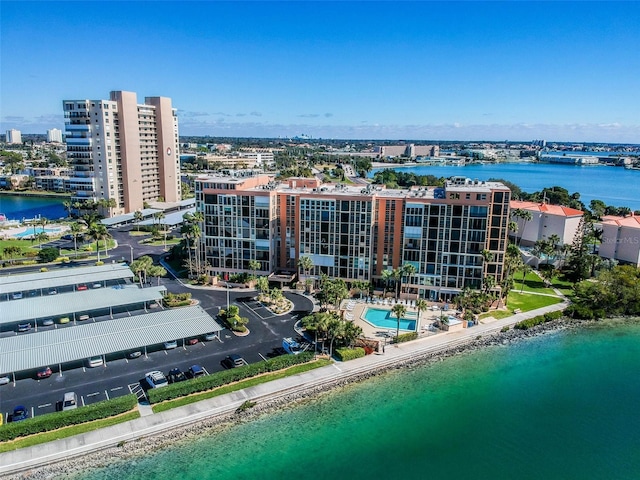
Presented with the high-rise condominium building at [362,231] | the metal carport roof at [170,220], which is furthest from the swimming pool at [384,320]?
the metal carport roof at [170,220]

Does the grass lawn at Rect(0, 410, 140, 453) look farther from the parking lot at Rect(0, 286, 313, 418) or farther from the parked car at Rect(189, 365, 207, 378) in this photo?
the parked car at Rect(189, 365, 207, 378)

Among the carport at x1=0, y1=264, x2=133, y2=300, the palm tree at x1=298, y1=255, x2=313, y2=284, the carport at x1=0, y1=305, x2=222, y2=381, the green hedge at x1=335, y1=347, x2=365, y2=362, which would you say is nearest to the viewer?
the carport at x1=0, y1=305, x2=222, y2=381

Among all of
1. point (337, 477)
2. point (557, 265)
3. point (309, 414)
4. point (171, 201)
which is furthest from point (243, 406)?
point (171, 201)

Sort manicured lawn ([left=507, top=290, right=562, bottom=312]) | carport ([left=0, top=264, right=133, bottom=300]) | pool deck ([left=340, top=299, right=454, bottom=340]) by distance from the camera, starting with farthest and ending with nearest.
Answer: manicured lawn ([left=507, top=290, right=562, bottom=312]), carport ([left=0, top=264, right=133, bottom=300]), pool deck ([left=340, top=299, right=454, bottom=340])

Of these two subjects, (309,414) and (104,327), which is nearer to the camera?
(309,414)

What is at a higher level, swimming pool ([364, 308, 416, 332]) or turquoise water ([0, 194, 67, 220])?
turquoise water ([0, 194, 67, 220])

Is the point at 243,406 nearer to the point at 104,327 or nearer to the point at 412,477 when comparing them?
the point at 412,477

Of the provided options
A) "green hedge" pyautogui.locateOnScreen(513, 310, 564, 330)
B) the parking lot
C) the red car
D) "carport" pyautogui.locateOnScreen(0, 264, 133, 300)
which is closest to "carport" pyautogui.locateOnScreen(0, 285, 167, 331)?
the parking lot

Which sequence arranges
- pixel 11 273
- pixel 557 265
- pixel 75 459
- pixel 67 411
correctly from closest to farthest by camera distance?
pixel 75 459
pixel 67 411
pixel 11 273
pixel 557 265
